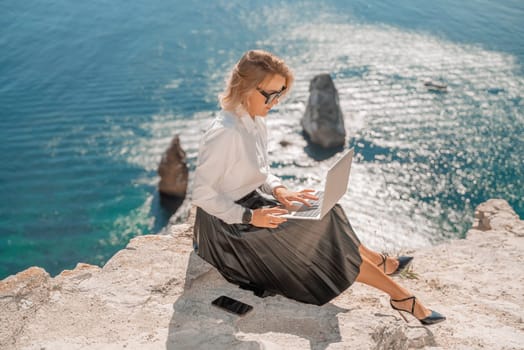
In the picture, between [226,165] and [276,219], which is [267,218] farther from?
[226,165]

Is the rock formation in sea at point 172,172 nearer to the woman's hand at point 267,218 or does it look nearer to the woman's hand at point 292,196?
the woman's hand at point 292,196

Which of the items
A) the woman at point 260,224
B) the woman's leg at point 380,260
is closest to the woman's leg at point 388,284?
the woman at point 260,224

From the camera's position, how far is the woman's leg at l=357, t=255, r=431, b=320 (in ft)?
17.6

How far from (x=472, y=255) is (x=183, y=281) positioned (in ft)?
17.9

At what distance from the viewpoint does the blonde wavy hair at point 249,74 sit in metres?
4.97

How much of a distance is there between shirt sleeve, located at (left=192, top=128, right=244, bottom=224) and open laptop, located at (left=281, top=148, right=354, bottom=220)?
585mm

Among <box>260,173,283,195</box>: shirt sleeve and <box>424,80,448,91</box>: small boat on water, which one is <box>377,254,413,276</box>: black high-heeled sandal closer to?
<box>260,173,283,195</box>: shirt sleeve

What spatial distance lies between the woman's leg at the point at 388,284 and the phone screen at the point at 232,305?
1277 mm

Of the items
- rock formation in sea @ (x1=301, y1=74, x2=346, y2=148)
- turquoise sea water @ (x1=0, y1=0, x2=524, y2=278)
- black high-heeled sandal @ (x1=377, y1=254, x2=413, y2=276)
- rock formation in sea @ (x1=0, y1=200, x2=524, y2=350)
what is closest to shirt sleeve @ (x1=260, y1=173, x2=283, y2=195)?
rock formation in sea @ (x1=0, y1=200, x2=524, y2=350)

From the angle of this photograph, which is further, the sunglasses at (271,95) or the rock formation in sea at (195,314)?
the sunglasses at (271,95)

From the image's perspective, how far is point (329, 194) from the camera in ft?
15.8

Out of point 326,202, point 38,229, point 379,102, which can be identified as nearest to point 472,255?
point 326,202

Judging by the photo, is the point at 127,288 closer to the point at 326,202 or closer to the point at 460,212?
the point at 326,202

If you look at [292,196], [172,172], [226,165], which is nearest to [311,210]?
[292,196]
